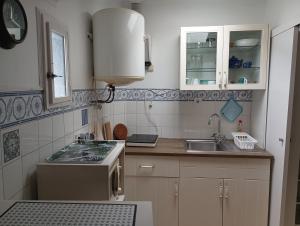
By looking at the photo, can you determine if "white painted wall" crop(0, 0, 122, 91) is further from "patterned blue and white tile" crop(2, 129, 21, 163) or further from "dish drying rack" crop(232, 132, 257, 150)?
"dish drying rack" crop(232, 132, 257, 150)

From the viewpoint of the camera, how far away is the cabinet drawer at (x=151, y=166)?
2.15 meters

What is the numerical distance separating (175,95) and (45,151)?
1.62 meters

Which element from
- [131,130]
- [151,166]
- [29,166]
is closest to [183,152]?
[151,166]

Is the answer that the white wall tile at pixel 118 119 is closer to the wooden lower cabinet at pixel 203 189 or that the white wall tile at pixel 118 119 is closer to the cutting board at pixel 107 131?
the cutting board at pixel 107 131

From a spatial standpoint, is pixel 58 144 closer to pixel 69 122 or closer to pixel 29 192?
pixel 69 122

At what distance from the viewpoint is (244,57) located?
2355 mm

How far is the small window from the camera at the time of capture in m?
1.28

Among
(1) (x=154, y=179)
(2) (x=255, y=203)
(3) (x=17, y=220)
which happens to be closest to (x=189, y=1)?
(1) (x=154, y=179)

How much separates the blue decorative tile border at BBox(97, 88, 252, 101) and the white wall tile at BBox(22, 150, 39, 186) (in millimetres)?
1453

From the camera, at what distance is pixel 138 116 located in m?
2.71

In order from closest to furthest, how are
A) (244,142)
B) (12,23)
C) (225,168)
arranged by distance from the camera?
(12,23) < (225,168) < (244,142)

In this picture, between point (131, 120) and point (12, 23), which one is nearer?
point (12, 23)

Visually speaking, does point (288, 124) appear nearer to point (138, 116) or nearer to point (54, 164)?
point (138, 116)

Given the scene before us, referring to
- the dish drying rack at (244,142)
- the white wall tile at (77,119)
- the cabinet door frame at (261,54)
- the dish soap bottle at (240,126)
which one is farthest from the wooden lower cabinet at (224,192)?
the white wall tile at (77,119)
